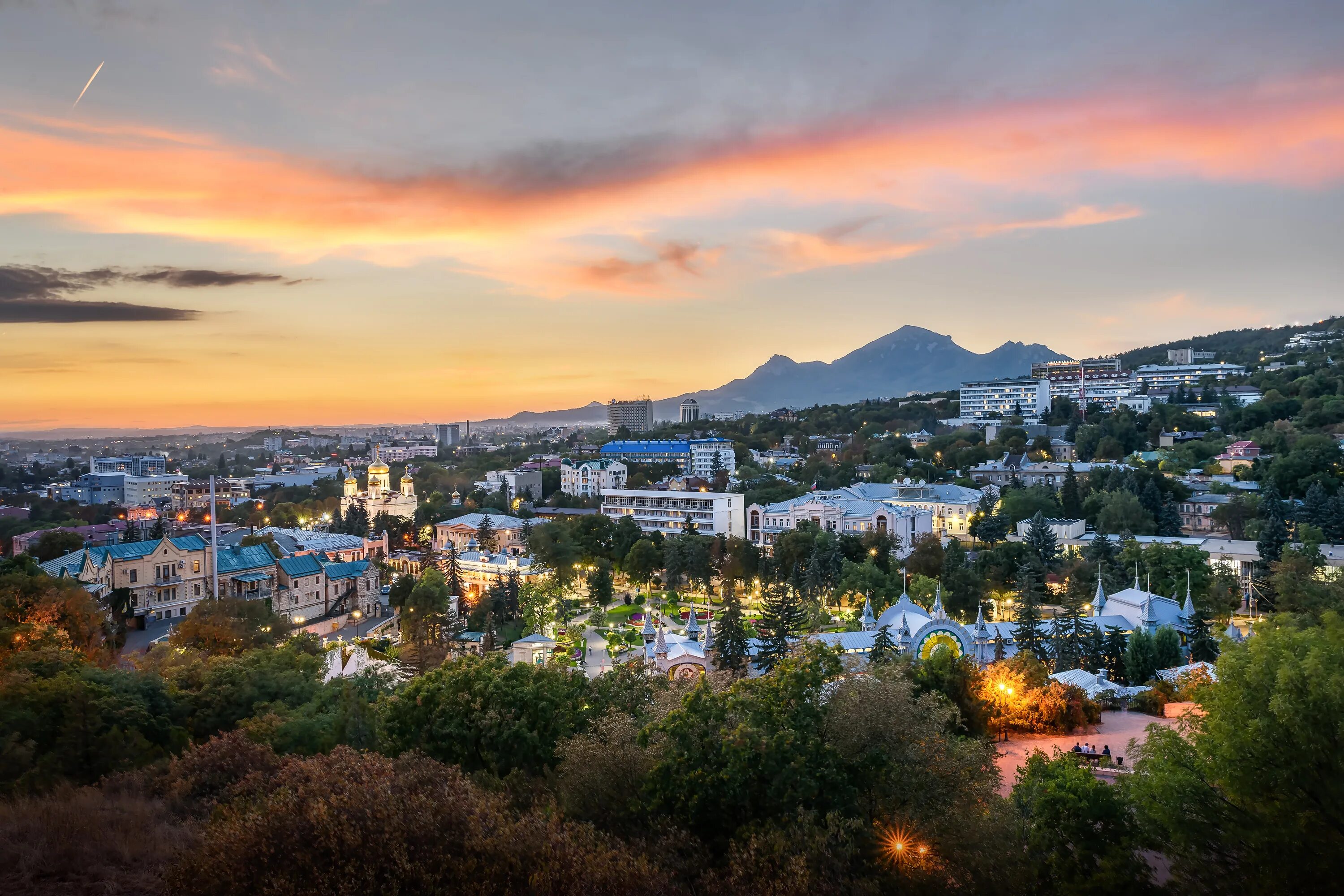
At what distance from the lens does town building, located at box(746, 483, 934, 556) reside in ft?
127

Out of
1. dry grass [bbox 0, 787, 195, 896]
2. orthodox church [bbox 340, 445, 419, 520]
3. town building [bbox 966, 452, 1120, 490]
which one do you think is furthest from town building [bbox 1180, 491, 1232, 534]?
orthodox church [bbox 340, 445, 419, 520]

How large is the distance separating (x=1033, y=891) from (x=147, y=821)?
822 centimetres

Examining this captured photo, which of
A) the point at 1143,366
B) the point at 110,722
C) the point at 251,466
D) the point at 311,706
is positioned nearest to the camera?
the point at 110,722

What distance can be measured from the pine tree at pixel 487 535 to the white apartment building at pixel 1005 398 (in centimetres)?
4764

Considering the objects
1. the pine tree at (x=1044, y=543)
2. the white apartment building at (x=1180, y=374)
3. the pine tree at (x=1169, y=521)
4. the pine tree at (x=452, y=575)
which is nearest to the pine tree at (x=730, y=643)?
the pine tree at (x=452, y=575)

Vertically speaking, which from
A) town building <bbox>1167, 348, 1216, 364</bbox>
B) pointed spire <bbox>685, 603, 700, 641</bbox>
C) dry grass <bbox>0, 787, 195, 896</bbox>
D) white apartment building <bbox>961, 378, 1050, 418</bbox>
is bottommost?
pointed spire <bbox>685, 603, 700, 641</bbox>

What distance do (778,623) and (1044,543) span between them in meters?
14.4

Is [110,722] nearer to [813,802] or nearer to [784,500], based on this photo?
[813,802]

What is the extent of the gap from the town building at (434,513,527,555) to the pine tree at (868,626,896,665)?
25874 millimetres

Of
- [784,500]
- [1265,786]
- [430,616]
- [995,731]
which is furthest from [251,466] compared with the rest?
[1265,786]

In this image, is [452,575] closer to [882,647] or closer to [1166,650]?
[882,647]

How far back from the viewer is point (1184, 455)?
44.9 meters

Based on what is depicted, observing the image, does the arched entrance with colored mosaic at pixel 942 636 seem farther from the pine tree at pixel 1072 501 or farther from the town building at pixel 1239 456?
the town building at pixel 1239 456

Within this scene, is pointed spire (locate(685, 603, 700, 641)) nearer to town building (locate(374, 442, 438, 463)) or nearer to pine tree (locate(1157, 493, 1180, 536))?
pine tree (locate(1157, 493, 1180, 536))
